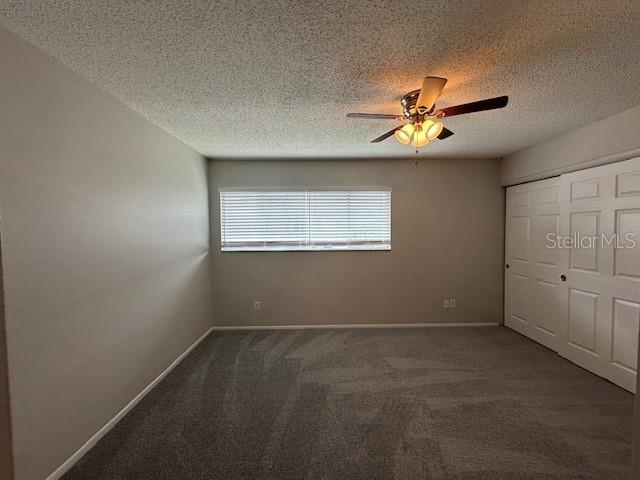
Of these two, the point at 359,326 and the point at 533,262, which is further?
the point at 359,326

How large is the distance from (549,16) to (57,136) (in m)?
2.63

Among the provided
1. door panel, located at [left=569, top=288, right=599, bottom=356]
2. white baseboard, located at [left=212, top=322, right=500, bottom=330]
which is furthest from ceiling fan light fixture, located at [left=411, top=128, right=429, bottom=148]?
→ white baseboard, located at [left=212, top=322, right=500, bottom=330]

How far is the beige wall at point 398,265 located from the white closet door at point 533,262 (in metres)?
0.20

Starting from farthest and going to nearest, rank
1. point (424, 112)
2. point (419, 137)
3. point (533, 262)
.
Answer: point (533, 262)
point (419, 137)
point (424, 112)

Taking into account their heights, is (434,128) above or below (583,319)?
above

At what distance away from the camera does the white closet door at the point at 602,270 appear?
2.43 meters

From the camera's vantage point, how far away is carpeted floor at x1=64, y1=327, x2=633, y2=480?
1.71 m

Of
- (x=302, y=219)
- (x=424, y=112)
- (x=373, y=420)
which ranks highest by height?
(x=424, y=112)

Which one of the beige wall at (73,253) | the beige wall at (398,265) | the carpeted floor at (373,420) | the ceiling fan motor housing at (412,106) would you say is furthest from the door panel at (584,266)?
the beige wall at (73,253)

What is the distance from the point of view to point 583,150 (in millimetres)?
2760

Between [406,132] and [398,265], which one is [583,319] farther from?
[406,132]

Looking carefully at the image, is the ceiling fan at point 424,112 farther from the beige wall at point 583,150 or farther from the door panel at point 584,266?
the door panel at point 584,266

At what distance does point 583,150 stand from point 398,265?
2323mm

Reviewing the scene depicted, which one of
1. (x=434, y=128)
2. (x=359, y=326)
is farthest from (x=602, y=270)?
(x=359, y=326)
